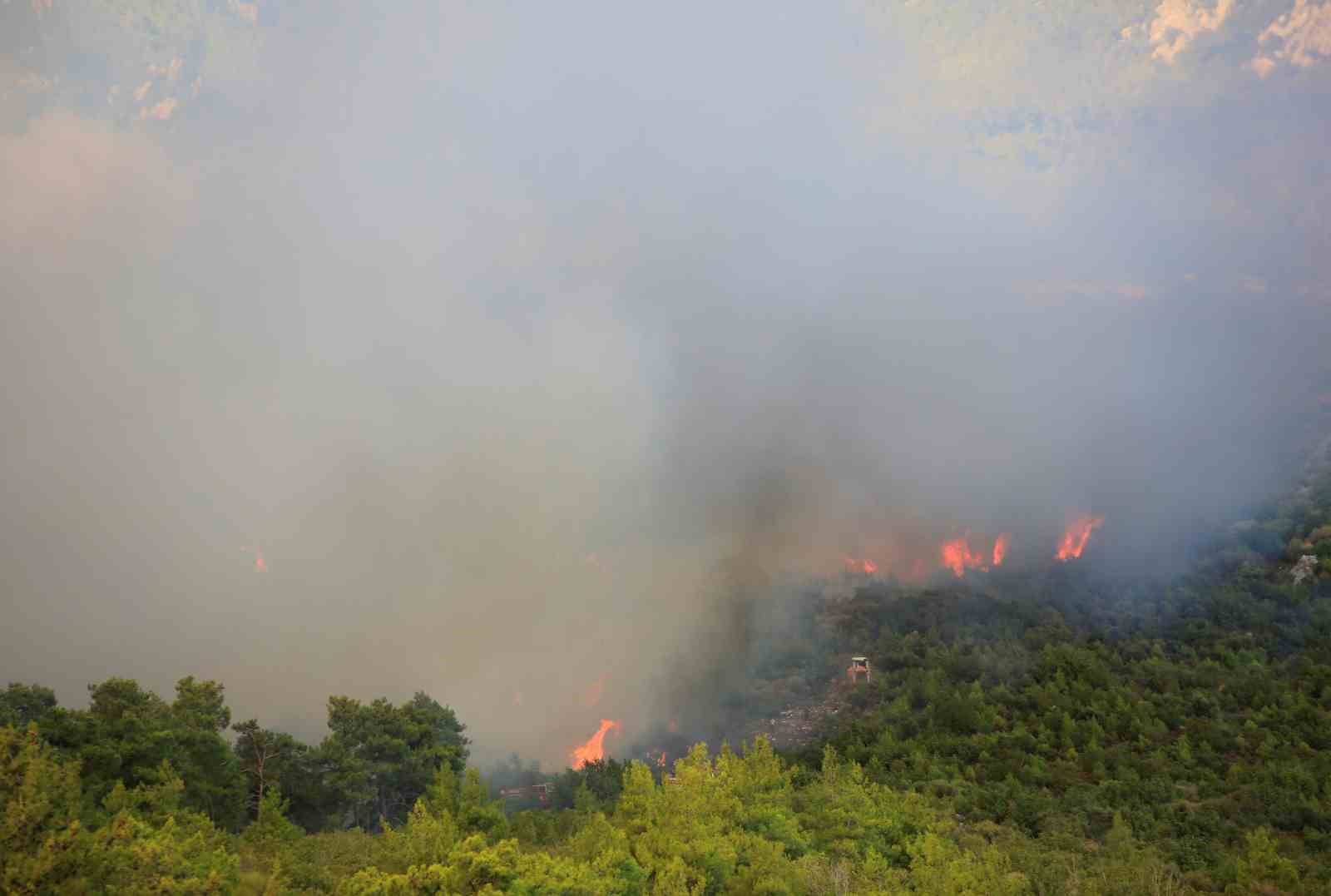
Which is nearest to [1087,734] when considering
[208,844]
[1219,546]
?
[1219,546]

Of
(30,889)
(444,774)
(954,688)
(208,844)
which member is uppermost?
(954,688)

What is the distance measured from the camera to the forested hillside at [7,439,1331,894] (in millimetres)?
35812

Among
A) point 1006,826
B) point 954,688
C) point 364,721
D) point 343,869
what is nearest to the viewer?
point 343,869

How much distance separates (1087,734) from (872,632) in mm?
64155

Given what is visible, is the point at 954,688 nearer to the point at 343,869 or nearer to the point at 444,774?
the point at 444,774

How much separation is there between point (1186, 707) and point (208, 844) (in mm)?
106341

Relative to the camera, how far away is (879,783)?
305 feet

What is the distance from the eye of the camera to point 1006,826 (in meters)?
74.1

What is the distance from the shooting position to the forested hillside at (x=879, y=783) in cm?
3581

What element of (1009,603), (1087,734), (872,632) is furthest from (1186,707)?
(872,632)

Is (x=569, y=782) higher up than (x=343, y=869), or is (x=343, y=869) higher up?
(x=569, y=782)

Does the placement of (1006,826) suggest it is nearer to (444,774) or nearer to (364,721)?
(444,774)

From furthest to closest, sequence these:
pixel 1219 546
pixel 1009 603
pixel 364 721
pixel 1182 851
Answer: pixel 1009 603 → pixel 1219 546 → pixel 364 721 → pixel 1182 851

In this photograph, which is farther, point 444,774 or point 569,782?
point 569,782
